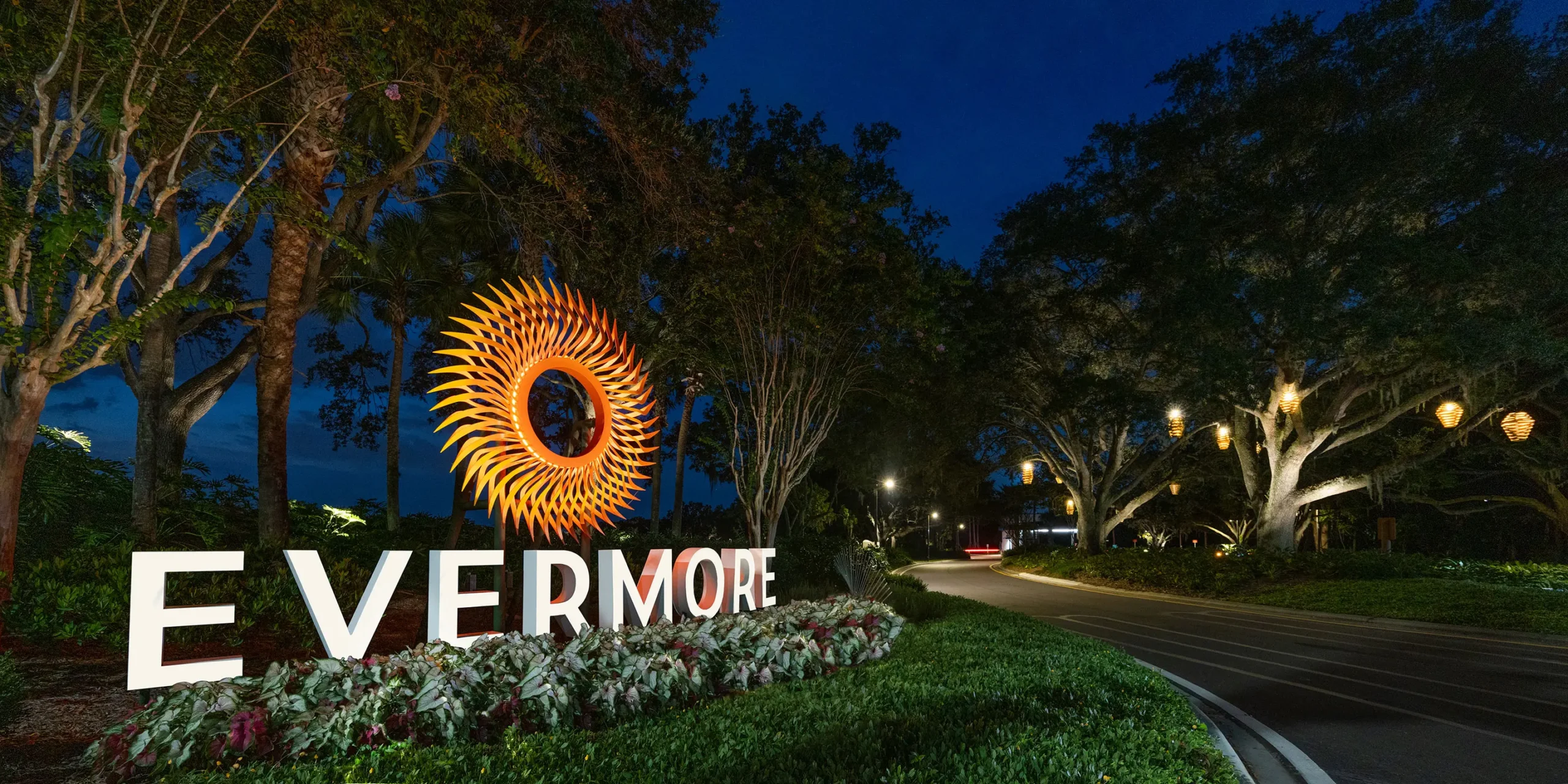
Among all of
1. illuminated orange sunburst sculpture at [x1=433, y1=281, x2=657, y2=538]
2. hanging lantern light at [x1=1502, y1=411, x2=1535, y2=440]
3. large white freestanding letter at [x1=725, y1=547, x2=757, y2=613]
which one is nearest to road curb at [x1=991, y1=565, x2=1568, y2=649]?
hanging lantern light at [x1=1502, y1=411, x2=1535, y2=440]

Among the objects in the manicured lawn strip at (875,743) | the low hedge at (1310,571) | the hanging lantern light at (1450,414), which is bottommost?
the low hedge at (1310,571)

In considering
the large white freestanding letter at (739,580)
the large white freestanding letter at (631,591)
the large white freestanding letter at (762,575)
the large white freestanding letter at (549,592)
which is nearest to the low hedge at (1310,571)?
the large white freestanding letter at (762,575)

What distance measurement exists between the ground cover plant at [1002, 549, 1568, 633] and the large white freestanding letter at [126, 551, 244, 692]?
18.5 meters

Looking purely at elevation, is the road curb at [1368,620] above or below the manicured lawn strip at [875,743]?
below

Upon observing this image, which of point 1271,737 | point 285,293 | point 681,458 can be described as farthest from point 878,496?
point 1271,737

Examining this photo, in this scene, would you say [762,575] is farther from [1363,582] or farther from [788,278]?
[1363,582]

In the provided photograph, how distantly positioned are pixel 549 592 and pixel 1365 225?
2042 centimetres

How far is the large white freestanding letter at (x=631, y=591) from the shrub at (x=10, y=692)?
435 cm

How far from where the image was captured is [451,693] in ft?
18.5

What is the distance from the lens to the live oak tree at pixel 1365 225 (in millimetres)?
17109

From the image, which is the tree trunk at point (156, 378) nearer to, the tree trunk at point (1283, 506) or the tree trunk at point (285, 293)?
the tree trunk at point (285, 293)

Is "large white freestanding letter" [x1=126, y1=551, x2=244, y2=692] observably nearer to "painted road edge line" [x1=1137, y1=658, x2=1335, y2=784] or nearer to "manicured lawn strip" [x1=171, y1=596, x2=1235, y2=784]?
"manicured lawn strip" [x1=171, y1=596, x2=1235, y2=784]

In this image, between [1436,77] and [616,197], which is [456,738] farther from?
[1436,77]

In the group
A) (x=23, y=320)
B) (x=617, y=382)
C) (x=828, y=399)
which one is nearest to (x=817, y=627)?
A: (x=617, y=382)
